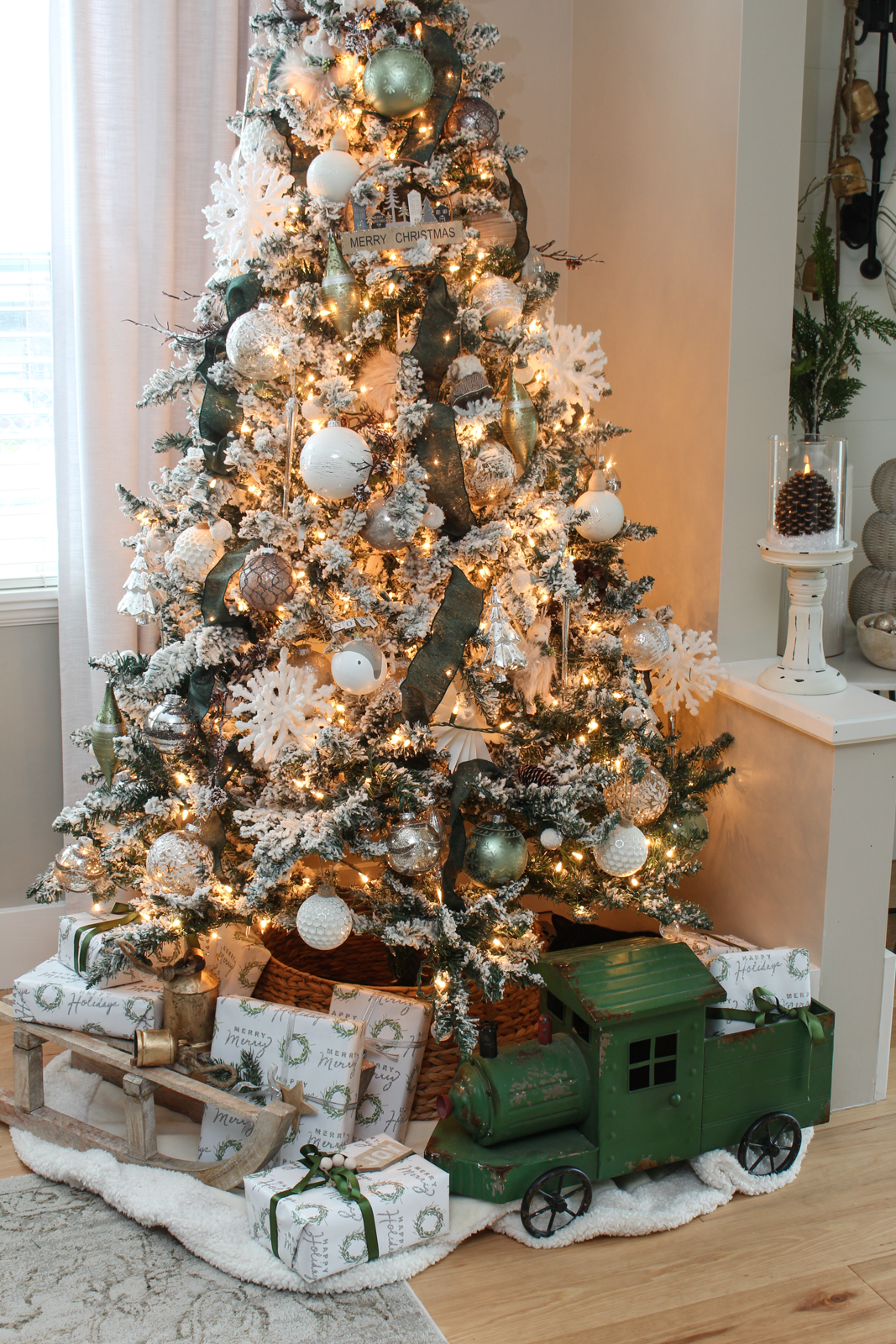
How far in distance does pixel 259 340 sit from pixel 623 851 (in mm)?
986

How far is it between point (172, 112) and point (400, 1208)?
2.03 m

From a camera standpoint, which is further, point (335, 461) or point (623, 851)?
point (623, 851)

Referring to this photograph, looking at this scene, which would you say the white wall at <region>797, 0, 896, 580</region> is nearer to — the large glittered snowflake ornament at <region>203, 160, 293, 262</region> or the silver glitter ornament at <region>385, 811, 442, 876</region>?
the large glittered snowflake ornament at <region>203, 160, 293, 262</region>

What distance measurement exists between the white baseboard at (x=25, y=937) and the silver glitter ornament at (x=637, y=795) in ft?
4.31

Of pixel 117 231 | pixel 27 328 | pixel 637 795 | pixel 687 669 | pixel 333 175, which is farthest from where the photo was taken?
pixel 27 328

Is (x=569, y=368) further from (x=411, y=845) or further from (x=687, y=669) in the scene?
(x=411, y=845)

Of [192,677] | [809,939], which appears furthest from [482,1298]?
[192,677]

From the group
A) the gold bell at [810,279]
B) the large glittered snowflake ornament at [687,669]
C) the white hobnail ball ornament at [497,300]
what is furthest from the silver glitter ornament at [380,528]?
the gold bell at [810,279]

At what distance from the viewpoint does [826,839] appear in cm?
187

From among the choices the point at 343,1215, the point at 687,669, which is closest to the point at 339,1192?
the point at 343,1215

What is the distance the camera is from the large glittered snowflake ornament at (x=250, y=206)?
1.76 m

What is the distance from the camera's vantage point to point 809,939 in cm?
192

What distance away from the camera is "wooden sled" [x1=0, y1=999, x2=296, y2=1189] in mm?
1663

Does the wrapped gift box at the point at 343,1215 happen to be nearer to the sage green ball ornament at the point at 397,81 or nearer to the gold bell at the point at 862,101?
the sage green ball ornament at the point at 397,81
